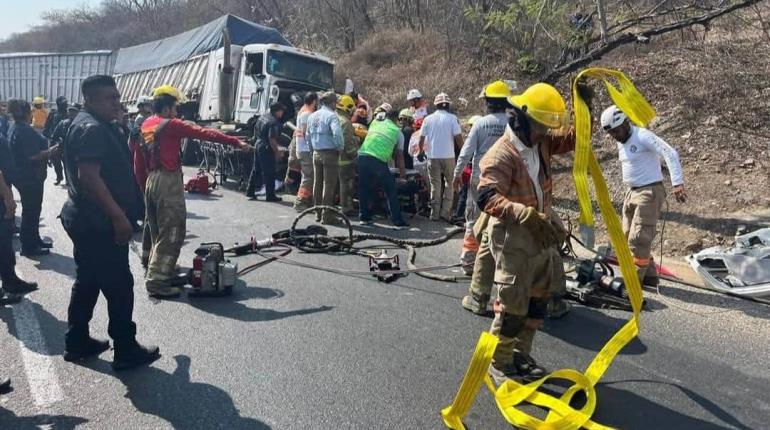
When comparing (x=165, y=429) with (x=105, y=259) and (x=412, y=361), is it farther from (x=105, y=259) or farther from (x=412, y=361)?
(x=412, y=361)

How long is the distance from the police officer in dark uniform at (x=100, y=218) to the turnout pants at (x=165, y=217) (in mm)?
1428

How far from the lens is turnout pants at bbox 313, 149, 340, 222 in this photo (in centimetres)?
909

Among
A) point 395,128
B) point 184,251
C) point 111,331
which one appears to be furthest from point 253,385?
point 395,128

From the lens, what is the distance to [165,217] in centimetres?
568

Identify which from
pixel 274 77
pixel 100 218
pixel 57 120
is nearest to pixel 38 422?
pixel 100 218

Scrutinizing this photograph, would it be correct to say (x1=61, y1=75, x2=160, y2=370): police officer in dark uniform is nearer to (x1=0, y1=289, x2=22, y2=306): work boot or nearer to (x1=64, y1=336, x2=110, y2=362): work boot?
(x1=64, y1=336, x2=110, y2=362): work boot

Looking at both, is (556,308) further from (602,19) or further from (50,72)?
(50,72)

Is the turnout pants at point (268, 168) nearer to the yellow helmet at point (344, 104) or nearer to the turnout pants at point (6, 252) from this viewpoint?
the yellow helmet at point (344, 104)

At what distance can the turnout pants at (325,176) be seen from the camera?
29.8 ft

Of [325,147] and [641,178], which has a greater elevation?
[641,178]

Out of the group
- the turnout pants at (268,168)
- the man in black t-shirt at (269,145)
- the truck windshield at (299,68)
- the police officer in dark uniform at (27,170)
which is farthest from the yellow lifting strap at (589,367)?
the truck windshield at (299,68)

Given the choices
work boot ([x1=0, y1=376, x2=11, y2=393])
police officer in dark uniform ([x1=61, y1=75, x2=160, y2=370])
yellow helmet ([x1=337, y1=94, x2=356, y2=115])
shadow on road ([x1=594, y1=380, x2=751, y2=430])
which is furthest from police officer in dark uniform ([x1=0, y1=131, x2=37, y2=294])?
shadow on road ([x1=594, y1=380, x2=751, y2=430])

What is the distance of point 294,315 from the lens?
5188 mm

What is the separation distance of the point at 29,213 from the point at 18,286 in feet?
5.92
